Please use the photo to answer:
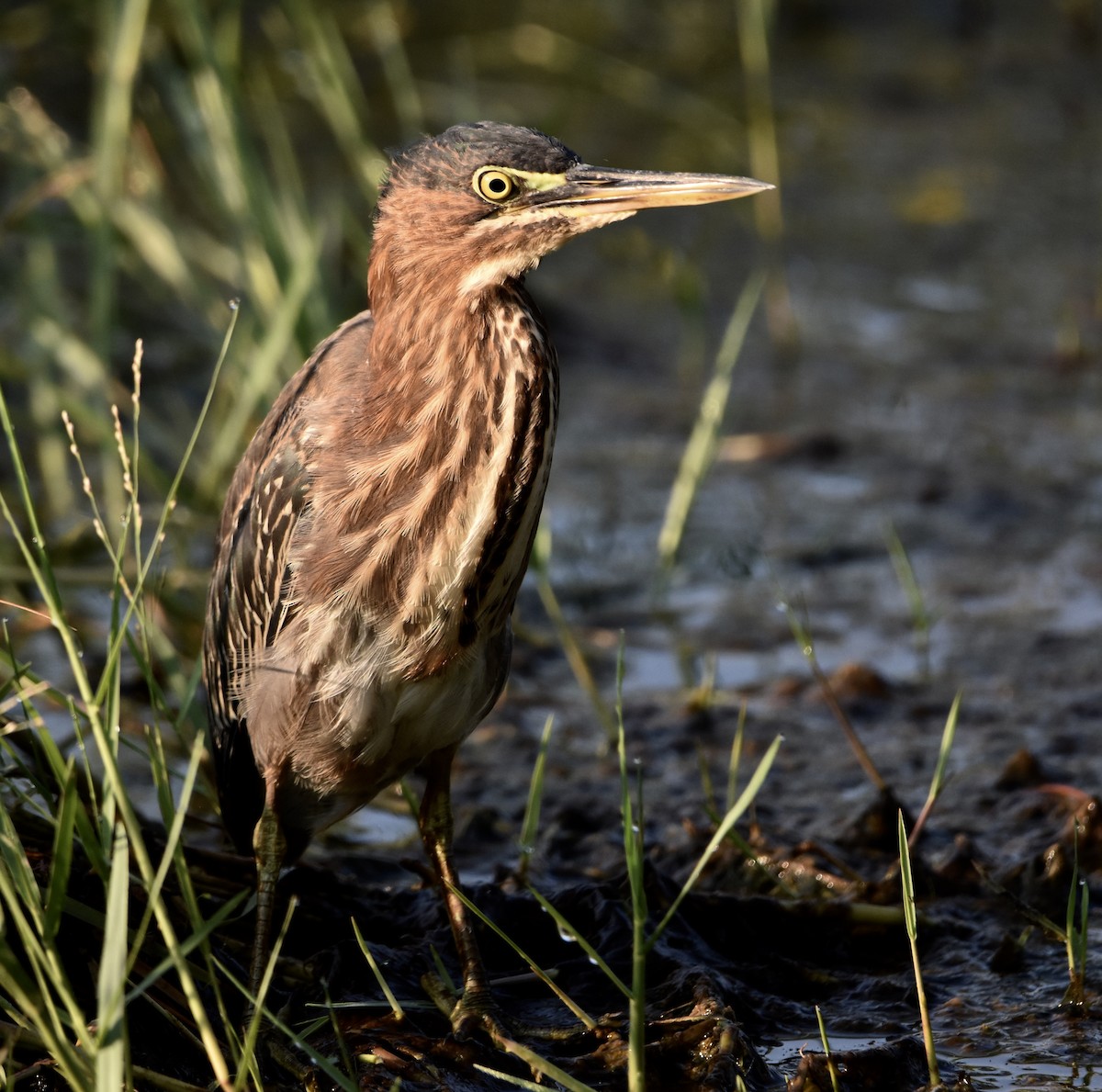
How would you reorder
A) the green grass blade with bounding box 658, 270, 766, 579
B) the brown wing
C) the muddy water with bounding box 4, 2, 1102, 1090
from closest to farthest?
the brown wing < the muddy water with bounding box 4, 2, 1102, 1090 < the green grass blade with bounding box 658, 270, 766, 579

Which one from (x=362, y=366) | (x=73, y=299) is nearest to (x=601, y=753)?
(x=362, y=366)

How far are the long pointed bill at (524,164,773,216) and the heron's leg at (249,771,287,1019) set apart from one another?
1.42m

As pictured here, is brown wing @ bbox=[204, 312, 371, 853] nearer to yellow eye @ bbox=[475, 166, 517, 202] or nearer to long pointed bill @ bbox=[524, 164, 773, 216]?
yellow eye @ bbox=[475, 166, 517, 202]

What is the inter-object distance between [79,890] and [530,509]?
48.3 inches

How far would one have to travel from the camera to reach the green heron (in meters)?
3.77

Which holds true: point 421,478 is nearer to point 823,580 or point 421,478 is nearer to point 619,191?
point 619,191

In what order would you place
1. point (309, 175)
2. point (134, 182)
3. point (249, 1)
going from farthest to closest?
point (249, 1), point (309, 175), point (134, 182)

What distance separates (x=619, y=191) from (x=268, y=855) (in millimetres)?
1664

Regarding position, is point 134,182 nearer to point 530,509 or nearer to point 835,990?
point 530,509

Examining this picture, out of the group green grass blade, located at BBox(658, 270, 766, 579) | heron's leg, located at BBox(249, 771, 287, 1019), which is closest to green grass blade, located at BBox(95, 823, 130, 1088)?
heron's leg, located at BBox(249, 771, 287, 1019)

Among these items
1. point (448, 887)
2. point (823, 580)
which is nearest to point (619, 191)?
point (448, 887)

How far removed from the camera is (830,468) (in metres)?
7.41

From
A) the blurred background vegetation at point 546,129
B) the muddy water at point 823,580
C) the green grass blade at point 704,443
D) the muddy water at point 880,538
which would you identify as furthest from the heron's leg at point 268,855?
the green grass blade at point 704,443

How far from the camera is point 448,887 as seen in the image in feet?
12.6
